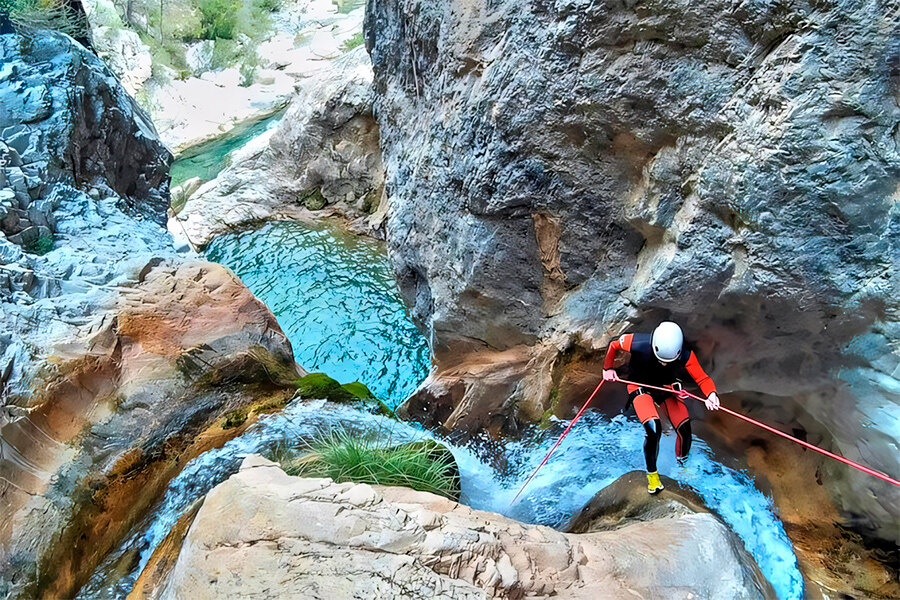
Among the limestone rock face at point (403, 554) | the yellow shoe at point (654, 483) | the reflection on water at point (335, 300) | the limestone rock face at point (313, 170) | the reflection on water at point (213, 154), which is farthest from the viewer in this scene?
the reflection on water at point (213, 154)

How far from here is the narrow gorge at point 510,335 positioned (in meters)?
2.47

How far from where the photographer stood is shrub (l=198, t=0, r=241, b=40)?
11.2m

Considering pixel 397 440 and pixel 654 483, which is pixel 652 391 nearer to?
pixel 654 483

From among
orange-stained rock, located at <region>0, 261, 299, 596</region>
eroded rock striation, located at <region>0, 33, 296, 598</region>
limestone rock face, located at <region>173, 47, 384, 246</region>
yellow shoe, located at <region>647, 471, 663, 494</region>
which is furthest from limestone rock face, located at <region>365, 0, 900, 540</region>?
limestone rock face, located at <region>173, 47, 384, 246</region>

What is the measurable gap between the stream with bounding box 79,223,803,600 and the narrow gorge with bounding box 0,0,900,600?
23 mm

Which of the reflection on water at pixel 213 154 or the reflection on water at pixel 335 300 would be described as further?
the reflection on water at pixel 213 154

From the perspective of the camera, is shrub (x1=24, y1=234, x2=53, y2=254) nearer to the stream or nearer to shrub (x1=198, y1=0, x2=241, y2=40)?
the stream

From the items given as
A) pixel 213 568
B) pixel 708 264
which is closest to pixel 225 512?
pixel 213 568

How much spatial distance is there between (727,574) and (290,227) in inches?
265

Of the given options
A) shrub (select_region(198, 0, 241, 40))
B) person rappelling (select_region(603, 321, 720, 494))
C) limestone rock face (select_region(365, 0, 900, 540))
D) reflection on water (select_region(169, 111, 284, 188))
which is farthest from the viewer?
shrub (select_region(198, 0, 241, 40))

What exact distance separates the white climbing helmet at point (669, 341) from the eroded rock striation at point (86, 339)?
2.74 metres

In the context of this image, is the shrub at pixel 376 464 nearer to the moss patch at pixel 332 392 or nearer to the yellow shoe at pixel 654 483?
the moss patch at pixel 332 392

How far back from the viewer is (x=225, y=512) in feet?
8.16

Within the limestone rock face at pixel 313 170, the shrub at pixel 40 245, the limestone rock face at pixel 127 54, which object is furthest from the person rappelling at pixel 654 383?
the limestone rock face at pixel 127 54
